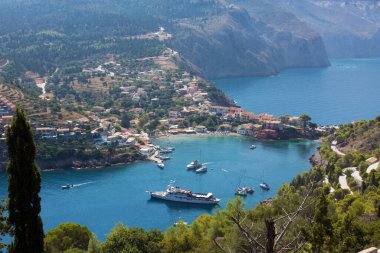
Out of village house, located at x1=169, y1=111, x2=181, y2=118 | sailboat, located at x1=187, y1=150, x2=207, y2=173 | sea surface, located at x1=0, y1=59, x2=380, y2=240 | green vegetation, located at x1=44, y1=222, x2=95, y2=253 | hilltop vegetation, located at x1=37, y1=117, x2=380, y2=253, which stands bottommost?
sea surface, located at x1=0, y1=59, x2=380, y2=240

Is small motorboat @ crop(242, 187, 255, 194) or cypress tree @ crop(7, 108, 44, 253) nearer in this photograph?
cypress tree @ crop(7, 108, 44, 253)

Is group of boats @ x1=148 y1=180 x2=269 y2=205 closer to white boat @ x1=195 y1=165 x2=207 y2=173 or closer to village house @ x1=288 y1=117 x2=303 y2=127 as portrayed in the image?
white boat @ x1=195 y1=165 x2=207 y2=173

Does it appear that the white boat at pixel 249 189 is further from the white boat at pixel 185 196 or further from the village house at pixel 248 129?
the village house at pixel 248 129

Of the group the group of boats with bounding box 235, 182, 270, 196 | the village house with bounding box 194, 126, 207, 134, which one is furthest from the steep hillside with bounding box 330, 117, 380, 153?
the village house with bounding box 194, 126, 207, 134

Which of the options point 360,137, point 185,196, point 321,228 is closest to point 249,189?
point 185,196

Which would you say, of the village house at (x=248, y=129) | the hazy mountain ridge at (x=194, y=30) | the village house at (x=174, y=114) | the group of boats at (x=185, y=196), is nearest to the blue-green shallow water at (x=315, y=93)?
the hazy mountain ridge at (x=194, y=30)

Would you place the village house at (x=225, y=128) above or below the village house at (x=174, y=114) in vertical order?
below
